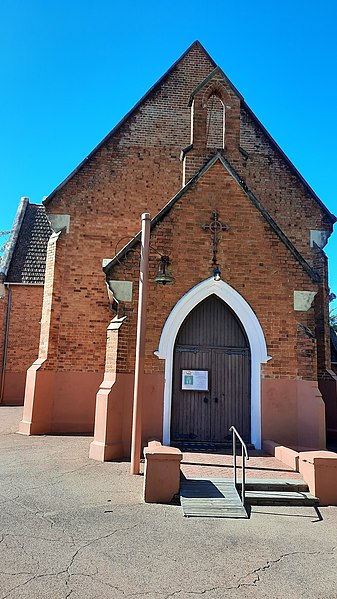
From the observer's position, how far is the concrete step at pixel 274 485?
717 cm

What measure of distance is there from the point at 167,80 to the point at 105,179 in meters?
4.30

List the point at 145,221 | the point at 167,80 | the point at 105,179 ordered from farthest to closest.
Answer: the point at 167,80, the point at 105,179, the point at 145,221

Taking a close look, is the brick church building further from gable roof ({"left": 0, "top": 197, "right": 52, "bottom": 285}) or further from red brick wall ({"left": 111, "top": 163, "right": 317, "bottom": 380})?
gable roof ({"left": 0, "top": 197, "right": 52, "bottom": 285})

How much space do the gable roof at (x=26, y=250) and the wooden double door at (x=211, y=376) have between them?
35.8 ft

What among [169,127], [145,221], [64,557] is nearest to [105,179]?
[169,127]

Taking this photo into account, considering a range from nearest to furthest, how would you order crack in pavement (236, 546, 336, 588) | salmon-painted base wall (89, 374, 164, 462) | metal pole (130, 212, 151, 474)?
1. crack in pavement (236, 546, 336, 588)
2. metal pole (130, 212, 151, 474)
3. salmon-painted base wall (89, 374, 164, 462)

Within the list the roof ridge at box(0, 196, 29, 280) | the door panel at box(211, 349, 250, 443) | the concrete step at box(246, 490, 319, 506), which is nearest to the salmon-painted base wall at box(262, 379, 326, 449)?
the door panel at box(211, 349, 250, 443)

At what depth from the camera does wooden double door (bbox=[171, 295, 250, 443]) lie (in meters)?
10.1

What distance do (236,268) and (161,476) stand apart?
16.8ft

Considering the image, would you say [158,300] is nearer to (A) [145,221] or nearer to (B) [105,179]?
A: (A) [145,221]

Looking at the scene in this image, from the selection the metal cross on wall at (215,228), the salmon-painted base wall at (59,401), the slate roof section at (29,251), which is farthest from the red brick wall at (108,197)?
the slate roof section at (29,251)

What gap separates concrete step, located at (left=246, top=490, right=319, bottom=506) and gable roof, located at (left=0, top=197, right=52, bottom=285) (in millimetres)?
14636

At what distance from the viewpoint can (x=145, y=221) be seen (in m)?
9.05

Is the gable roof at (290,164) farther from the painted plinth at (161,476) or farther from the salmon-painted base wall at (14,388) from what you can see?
the salmon-painted base wall at (14,388)
